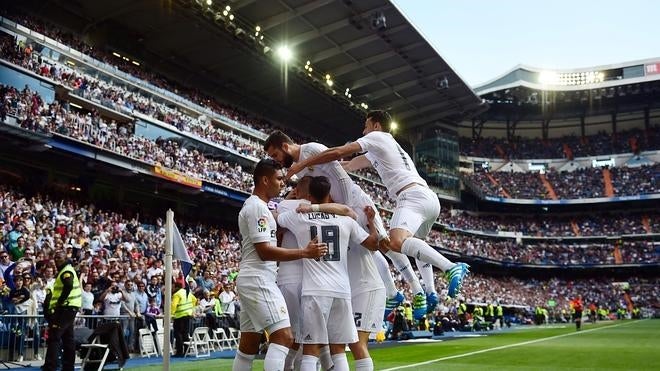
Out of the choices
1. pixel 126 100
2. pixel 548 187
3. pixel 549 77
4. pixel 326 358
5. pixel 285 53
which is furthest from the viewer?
pixel 549 77

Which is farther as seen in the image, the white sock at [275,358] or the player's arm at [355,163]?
the player's arm at [355,163]

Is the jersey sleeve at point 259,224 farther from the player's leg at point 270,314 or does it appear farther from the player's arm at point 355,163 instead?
the player's arm at point 355,163

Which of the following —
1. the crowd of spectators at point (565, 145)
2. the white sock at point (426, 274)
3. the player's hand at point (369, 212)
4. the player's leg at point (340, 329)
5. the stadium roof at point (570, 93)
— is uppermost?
the stadium roof at point (570, 93)

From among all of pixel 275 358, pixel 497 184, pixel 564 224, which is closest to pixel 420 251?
pixel 275 358

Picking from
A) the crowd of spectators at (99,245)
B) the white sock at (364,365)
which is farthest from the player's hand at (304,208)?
the crowd of spectators at (99,245)

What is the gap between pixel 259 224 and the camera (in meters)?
5.75

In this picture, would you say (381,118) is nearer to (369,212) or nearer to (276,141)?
(369,212)

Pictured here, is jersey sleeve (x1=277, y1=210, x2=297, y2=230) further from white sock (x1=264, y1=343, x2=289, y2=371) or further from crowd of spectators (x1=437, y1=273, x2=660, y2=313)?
crowd of spectators (x1=437, y1=273, x2=660, y2=313)

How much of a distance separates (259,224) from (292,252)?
42 cm

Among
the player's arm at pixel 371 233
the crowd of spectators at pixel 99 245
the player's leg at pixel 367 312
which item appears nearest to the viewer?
the player's arm at pixel 371 233

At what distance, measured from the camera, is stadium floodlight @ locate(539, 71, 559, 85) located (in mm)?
76250

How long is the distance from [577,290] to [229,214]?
4275cm

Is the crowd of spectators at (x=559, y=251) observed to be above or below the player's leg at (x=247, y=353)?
above

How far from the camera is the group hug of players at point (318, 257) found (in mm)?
5730
